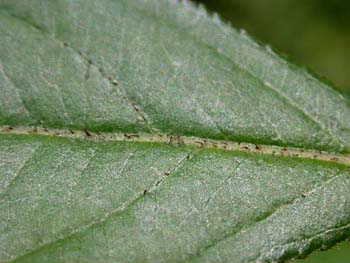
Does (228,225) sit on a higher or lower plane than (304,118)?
lower

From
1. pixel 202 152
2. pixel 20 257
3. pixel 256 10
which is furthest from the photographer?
pixel 256 10

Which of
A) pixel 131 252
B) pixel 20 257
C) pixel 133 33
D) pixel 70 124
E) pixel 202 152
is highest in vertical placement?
pixel 133 33

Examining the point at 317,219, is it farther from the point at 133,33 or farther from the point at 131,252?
the point at 133,33

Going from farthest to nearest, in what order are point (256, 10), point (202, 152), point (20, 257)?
point (256, 10), point (202, 152), point (20, 257)

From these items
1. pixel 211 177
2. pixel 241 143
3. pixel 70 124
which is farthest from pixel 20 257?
pixel 241 143
